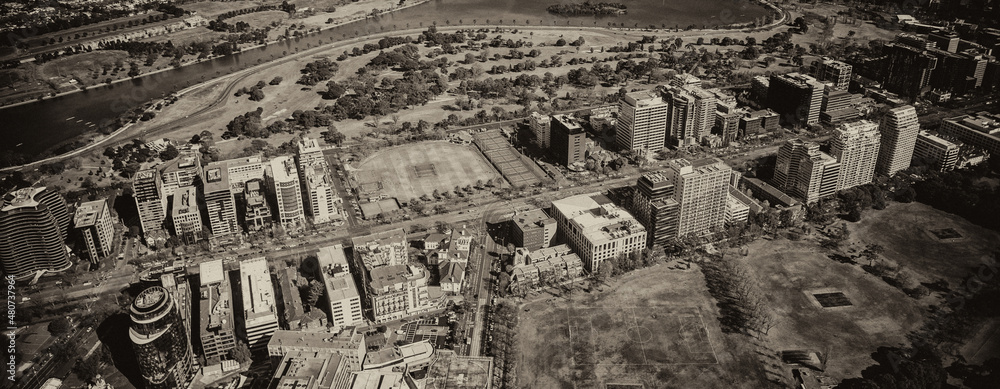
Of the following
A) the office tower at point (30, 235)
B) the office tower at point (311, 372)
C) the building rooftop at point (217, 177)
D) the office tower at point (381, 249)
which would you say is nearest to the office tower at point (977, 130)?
the office tower at point (381, 249)

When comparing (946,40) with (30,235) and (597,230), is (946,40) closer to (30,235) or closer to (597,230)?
(597,230)

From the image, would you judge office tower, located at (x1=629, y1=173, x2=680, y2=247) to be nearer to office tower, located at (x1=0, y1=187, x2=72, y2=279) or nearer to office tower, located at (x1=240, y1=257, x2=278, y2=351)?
office tower, located at (x1=240, y1=257, x2=278, y2=351)

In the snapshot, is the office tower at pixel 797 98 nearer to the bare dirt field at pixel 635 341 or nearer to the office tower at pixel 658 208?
the office tower at pixel 658 208

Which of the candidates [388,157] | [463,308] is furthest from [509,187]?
[463,308]

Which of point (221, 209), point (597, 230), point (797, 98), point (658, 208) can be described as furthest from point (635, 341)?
point (797, 98)

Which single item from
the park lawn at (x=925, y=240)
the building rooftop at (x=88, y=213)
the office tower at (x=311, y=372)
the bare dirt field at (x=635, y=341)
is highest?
the building rooftop at (x=88, y=213)

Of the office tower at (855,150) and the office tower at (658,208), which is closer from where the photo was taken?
the office tower at (658,208)

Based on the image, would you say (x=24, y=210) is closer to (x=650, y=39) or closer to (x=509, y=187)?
(x=509, y=187)
